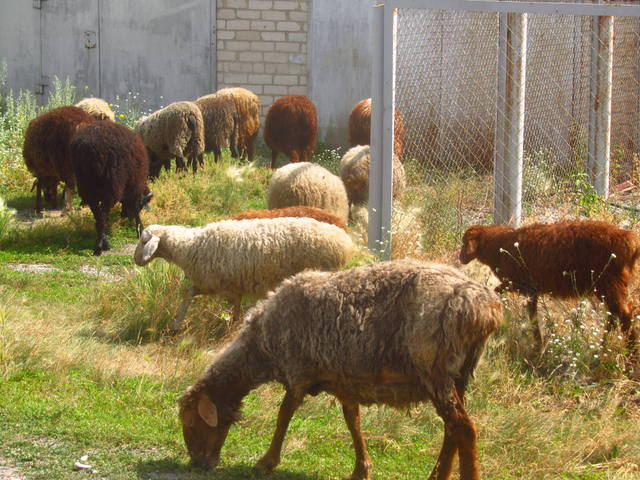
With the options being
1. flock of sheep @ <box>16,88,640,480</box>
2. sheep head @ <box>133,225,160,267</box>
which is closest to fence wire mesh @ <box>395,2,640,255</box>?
flock of sheep @ <box>16,88,640,480</box>

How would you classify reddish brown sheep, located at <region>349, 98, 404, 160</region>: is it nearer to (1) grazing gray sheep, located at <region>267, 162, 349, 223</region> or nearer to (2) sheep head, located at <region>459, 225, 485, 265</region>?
(1) grazing gray sheep, located at <region>267, 162, 349, 223</region>

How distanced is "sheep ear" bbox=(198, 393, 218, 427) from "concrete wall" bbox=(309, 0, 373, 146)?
13.6m

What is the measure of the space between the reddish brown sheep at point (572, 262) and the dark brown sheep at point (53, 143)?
22.5 feet

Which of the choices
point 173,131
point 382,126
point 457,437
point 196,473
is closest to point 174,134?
point 173,131

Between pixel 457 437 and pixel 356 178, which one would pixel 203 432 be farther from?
→ pixel 356 178

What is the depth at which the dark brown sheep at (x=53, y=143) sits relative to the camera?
11.8 m

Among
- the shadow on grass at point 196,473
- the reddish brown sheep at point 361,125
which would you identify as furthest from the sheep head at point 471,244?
the reddish brown sheep at point 361,125

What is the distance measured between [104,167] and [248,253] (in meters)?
3.60

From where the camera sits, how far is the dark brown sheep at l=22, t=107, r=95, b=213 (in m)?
11.8

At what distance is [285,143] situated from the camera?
50.5 feet

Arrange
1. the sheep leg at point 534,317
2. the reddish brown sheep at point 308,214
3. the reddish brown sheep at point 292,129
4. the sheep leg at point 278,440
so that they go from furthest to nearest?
the reddish brown sheep at point 292,129
the reddish brown sheep at point 308,214
the sheep leg at point 534,317
the sheep leg at point 278,440

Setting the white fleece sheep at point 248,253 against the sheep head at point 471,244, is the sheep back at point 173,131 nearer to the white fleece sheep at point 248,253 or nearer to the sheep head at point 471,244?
the white fleece sheep at point 248,253

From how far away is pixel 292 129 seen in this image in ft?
50.2

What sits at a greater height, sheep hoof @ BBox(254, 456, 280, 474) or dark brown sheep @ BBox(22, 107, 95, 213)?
dark brown sheep @ BBox(22, 107, 95, 213)
